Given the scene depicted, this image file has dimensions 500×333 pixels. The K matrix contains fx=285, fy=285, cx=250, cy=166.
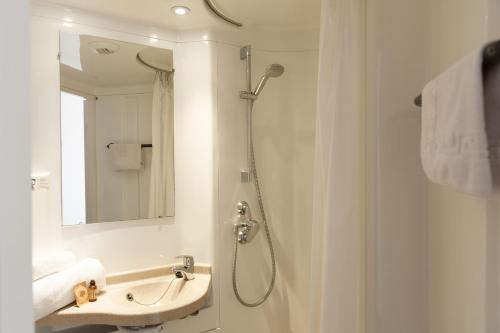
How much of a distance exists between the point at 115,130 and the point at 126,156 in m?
0.16

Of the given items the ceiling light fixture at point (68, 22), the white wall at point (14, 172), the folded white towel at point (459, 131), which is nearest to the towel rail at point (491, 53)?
the folded white towel at point (459, 131)

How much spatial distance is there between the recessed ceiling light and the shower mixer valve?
1.13 metres

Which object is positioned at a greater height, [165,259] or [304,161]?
[304,161]

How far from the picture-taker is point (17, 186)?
34 cm

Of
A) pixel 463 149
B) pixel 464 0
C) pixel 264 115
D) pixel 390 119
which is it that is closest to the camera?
pixel 463 149

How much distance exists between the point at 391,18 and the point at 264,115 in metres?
1.03

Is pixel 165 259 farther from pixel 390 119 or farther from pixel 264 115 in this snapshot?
pixel 390 119

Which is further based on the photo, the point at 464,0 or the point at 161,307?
the point at 161,307

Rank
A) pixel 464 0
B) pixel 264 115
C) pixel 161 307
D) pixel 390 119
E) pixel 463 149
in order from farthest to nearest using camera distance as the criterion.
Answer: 1. pixel 264 115
2. pixel 161 307
3. pixel 390 119
4. pixel 464 0
5. pixel 463 149

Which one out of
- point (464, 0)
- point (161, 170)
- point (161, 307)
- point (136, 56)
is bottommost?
point (161, 307)

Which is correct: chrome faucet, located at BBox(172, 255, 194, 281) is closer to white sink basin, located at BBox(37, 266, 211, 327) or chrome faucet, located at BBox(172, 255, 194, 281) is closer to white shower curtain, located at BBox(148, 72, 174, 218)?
white sink basin, located at BBox(37, 266, 211, 327)

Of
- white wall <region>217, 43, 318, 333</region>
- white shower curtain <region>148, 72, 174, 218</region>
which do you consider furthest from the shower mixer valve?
white shower curtain <region>148, 72, 174, 218</region>

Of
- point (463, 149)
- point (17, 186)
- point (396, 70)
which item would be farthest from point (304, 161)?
point (17, 186)

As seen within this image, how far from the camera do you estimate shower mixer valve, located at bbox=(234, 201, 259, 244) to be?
1746 millimetres
